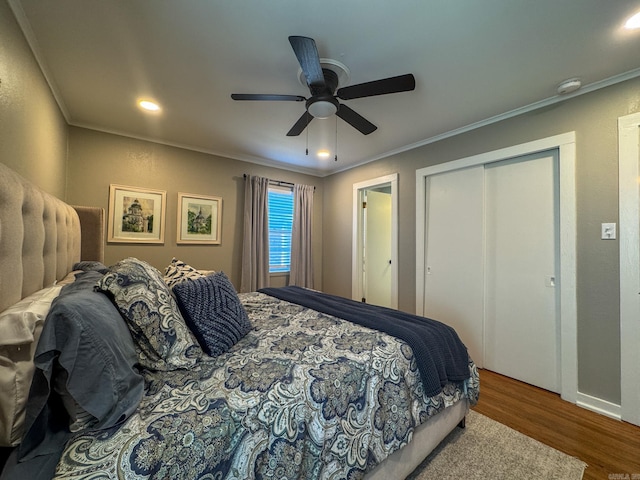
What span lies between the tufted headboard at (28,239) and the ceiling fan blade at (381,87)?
1.76 m

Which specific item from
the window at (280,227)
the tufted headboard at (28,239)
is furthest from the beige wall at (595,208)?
the tufted headboard at (28,239)

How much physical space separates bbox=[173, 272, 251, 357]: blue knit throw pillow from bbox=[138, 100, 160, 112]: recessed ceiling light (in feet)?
6.48

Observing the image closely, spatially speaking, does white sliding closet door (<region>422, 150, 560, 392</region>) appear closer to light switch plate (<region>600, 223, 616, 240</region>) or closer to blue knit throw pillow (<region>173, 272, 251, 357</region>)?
light switch plate (<region>600, 223, 616, 240</region>)

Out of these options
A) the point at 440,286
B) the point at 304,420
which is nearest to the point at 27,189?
the point at 304,420

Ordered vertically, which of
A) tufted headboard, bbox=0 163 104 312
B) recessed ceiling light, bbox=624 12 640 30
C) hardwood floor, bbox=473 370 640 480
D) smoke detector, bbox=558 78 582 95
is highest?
recessed ceiling light, bbox=624 12 640 30

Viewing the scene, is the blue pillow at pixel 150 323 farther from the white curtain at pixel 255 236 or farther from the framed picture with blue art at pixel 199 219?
the white curtain at pixel 255 236

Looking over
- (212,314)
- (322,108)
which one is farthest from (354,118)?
(212,314)

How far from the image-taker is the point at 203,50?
1.79m

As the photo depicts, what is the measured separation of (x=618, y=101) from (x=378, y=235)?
292 cm

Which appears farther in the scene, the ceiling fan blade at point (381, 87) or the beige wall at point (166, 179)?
the beige wall at point (166, 179)

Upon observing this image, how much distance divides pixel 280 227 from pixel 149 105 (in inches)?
92.3

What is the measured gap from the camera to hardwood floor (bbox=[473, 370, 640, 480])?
1557 millimetres

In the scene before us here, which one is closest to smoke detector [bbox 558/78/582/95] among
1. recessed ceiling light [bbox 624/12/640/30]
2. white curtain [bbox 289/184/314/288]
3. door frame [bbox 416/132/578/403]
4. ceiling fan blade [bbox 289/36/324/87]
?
door frame [bbox 416/132/578/403]

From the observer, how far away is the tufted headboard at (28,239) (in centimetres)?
101
